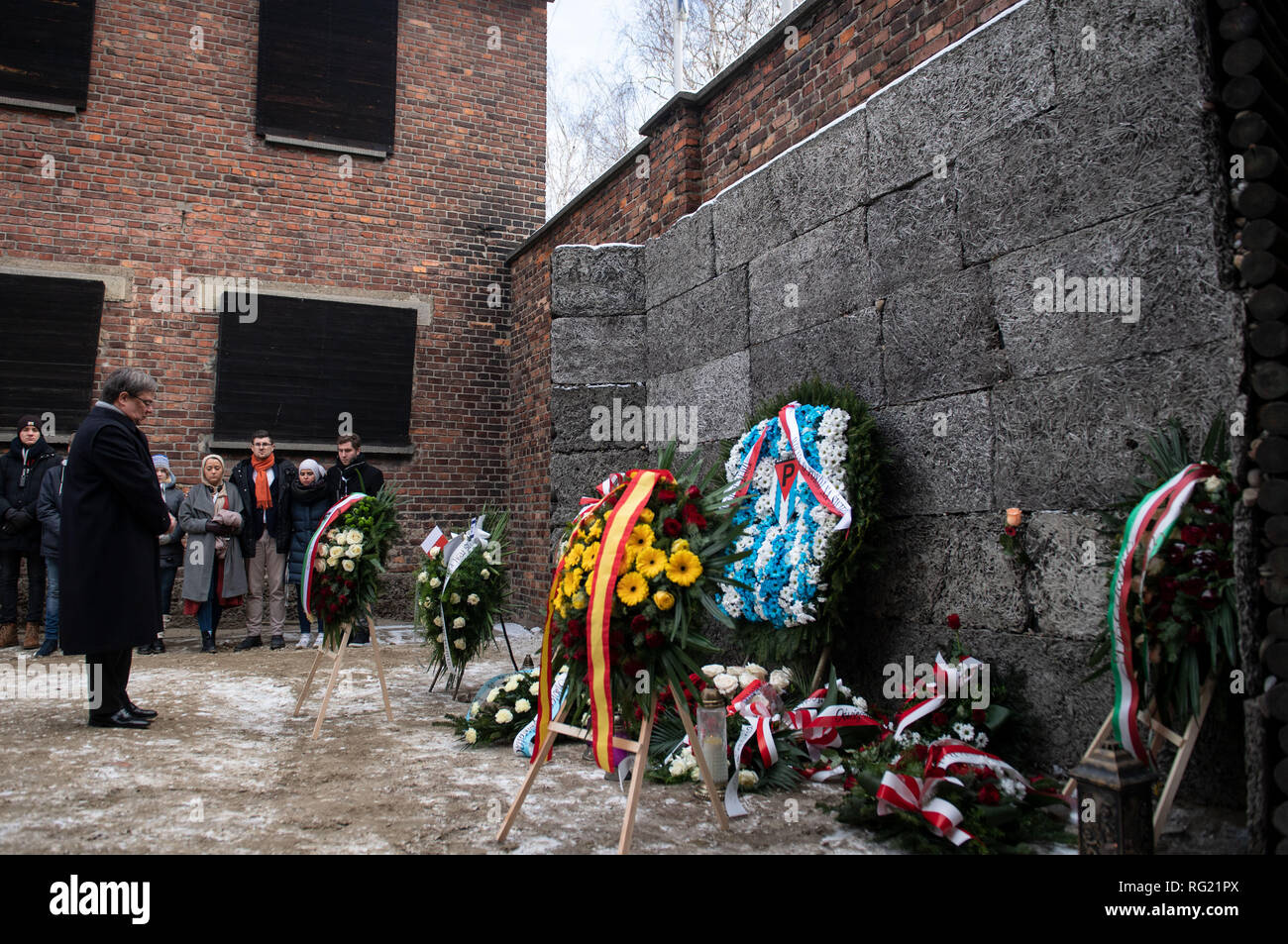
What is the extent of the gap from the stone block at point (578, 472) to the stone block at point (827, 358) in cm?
170

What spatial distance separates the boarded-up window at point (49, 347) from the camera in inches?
358

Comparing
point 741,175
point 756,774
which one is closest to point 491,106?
point 741,175

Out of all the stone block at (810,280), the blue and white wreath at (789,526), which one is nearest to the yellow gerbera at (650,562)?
the blue and white wreath at (789,526)

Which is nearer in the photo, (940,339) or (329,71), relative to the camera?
(940,339)

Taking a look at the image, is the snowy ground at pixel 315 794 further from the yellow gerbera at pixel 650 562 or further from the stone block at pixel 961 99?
the stone block at pixel 961 99

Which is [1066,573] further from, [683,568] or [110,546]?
[110,546]

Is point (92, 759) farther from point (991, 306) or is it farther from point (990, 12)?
point (990, 12)

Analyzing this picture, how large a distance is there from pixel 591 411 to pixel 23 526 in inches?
208

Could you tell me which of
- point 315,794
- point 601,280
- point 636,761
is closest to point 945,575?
point 636,761

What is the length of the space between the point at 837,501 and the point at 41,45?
32.0 ft

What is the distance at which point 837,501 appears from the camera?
4.82 m

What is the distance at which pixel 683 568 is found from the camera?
132 inches

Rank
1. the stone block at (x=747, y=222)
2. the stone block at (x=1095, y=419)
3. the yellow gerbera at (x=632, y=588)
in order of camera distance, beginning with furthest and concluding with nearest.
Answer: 1. the stone block at (x=747, y=222)
2. the stone block at (x=1095, y=419)
3. the yellow gerbera at (x=632, y=588)

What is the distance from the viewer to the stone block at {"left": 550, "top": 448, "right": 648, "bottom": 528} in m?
7.71
